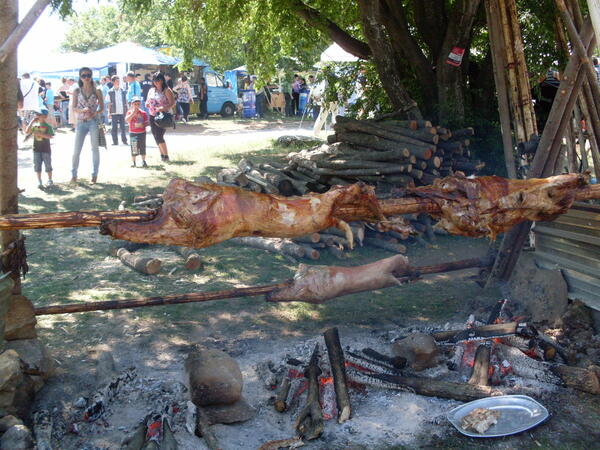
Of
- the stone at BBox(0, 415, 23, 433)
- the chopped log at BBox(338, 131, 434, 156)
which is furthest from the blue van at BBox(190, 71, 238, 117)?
the stone at BBox(0, 415, 23, 433)

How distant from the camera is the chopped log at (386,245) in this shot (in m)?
8.77

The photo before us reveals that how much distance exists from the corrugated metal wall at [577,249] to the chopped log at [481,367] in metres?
1.35

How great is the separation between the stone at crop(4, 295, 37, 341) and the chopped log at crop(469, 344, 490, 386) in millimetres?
3538

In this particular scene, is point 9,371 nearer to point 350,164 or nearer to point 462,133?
point 350,164

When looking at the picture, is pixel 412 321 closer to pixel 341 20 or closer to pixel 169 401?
pixel 169 401

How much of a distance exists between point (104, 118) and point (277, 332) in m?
22.5

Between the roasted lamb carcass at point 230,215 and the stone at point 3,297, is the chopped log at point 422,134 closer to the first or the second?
the roasted lamb carcass at point 230,215

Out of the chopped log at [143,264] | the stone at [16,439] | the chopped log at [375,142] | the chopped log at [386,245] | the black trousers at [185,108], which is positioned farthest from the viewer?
the black trousers at [185,108]

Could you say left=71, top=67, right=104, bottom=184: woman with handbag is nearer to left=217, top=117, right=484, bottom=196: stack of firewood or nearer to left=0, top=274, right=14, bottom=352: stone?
left=217, top=117, right=484, bottom=196: stack of firewood

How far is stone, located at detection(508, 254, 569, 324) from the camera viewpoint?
18.1 ft

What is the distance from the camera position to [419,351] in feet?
15.7

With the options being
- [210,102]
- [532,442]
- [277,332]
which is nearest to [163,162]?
[277,332]

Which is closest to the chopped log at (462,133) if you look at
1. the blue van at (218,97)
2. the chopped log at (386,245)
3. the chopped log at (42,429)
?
the chopped log at (386,245)

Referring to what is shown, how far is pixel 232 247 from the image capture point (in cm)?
900
